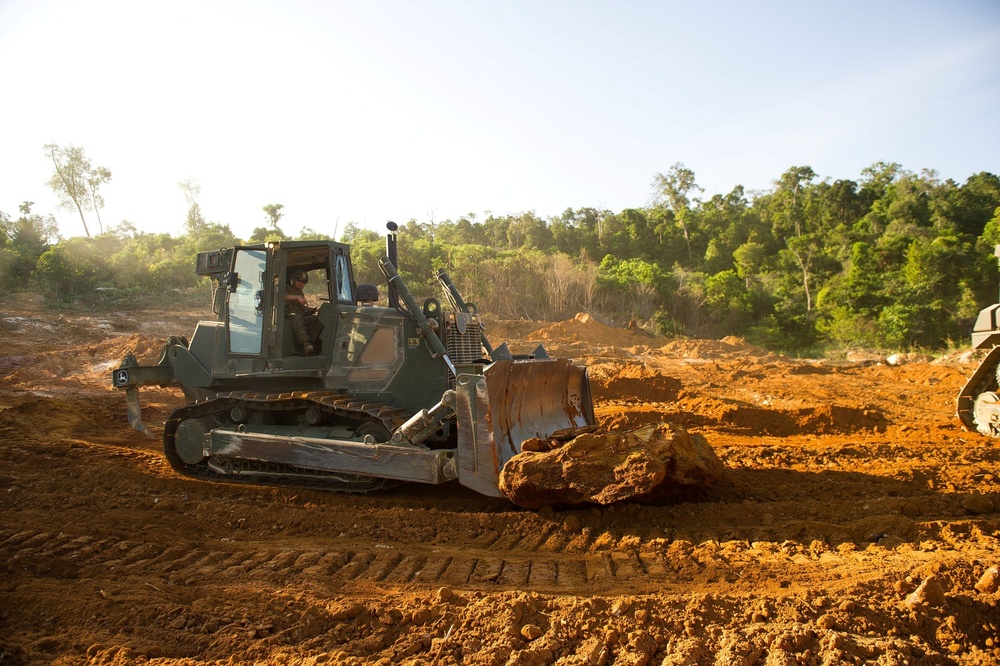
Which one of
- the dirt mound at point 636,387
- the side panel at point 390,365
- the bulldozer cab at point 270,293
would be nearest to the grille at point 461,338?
the side panel at point 390,365

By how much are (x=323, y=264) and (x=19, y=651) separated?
173 inches

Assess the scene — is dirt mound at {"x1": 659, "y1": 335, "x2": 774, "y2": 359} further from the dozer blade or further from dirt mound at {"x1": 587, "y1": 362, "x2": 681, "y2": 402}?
the dozer blade

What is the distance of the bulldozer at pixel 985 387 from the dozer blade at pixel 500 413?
18.1 ft

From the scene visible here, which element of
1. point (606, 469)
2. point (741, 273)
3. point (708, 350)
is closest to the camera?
point (606, 469)

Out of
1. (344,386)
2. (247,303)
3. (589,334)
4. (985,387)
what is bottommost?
(985,387)

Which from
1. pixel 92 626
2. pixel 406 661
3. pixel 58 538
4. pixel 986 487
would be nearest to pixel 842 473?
pixel 986 487

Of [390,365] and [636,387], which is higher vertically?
[390,365]

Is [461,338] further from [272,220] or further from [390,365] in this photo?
[272,220]

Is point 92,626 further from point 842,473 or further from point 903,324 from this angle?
point 903,324

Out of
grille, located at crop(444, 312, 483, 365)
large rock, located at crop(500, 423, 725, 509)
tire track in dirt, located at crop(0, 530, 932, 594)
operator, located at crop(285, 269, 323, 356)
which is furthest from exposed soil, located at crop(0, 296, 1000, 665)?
operator, located at crop(285, 269, 323, 356)

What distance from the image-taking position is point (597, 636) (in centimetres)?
326

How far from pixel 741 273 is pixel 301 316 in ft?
93.7

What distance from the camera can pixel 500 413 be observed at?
5.63 meters

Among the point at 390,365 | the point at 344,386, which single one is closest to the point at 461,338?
the point at 390,365
